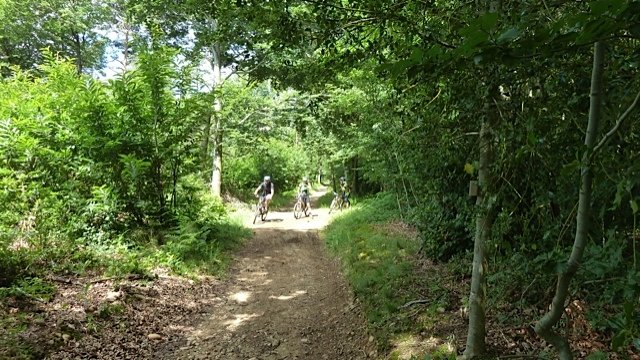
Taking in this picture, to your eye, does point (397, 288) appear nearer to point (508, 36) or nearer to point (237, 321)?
point (237, 321)

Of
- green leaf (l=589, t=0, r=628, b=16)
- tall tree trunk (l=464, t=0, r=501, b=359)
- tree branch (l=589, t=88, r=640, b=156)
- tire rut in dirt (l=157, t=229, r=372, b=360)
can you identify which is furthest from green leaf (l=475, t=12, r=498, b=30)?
tire rut in dirt (l=157, t=229, r=372, b=360)

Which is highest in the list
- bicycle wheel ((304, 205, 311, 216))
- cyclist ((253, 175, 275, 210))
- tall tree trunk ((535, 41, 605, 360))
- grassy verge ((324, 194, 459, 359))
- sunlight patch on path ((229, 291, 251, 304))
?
tall tree trunk ((535, 41, 605, 360))

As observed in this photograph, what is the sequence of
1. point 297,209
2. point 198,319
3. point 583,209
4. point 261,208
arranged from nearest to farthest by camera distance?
point 583,209 → point 198,319 → point 261,208 → point 297,209

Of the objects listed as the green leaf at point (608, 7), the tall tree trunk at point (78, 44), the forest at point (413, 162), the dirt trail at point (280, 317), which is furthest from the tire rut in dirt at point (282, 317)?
the tall tree trunk at point (78, 44)

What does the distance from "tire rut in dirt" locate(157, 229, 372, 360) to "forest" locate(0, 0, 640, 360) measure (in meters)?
0.44

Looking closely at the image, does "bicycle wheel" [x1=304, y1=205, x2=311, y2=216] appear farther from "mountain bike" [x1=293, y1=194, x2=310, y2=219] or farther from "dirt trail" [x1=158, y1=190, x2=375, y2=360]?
"dirt trail" [x1=158, y1=190, x2=375, y2=360]

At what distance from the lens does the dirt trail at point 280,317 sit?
5.57 meters

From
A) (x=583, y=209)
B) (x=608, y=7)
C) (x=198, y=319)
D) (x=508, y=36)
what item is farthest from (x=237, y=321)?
(x=608, y=7)

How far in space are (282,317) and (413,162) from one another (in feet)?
10.4

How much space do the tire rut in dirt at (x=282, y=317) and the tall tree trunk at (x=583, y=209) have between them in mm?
3687

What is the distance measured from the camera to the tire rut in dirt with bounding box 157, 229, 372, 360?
5586 millimetres

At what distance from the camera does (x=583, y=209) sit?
1773 millimetres

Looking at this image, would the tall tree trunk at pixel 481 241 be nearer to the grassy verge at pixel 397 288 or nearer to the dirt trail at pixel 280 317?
the grassy verge at pixel 397 288

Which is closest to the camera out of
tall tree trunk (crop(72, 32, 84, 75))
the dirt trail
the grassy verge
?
the grassy verge
